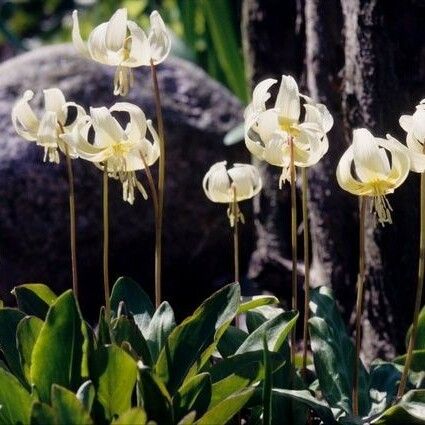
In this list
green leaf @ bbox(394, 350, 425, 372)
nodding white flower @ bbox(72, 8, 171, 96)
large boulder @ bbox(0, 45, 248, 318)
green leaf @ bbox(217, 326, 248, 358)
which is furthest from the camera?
large boulder @ bbox(0, 45, 248, 318)

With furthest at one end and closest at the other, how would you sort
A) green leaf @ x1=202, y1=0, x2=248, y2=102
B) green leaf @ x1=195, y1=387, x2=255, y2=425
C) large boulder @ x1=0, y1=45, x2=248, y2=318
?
green leaf @ x1=202, y1=0, x2=248, y2=102, large boulder @ x1=0, y1=45, x2=248, y2=318, green leaf @ x1=195, y1=387, x2=255, y2=425

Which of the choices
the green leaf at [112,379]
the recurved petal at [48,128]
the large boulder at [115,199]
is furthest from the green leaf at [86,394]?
the large boulder at [115,199]

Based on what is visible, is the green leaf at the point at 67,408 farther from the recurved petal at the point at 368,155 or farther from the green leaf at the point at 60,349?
the recurved petal at the point at 368,155

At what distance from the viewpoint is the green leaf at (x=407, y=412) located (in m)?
2.10

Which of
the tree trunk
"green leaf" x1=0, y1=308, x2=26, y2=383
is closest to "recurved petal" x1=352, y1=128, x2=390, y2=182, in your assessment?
"green leaf" x1=0, y1=308, x2=26, y2=383

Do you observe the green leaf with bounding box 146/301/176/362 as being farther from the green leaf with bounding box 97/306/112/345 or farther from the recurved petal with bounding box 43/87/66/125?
the recurved petal with bounding box 43/87/66/125

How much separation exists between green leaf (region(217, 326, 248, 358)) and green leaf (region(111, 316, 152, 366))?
260mm

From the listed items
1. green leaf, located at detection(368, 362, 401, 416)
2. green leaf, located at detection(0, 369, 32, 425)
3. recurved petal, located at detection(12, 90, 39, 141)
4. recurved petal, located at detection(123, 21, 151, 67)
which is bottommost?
green leaf, located at detection(368, 362, 401, 416)

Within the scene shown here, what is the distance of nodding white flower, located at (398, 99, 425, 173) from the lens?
1.97m

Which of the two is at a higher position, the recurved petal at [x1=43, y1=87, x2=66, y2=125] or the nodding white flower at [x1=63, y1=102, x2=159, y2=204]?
the recurved petal at [x1=43, y1=87, x2=66, y2=125]

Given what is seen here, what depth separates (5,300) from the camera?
3.92 meters

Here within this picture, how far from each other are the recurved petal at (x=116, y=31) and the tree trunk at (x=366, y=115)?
3.50ft

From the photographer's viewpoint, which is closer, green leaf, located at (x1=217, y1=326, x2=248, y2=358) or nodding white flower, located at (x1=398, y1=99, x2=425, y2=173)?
nodding white flower, located at (x1=398, y1=99, x2=425, y2=173)

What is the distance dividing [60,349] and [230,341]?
49 centimetres
